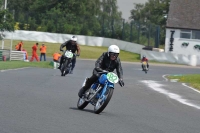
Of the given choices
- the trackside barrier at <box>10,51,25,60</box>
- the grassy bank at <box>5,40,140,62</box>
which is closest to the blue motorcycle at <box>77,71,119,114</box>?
the trackside barrier at <box>10,51,25,60</box>

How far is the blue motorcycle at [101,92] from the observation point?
1189 centimetres

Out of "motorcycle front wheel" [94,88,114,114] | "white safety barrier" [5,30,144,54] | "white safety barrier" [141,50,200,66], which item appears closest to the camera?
"motorcycle front wheel" [94,88,114,114]

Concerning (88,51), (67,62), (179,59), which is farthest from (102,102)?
(88,51)

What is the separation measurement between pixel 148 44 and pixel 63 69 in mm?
42510

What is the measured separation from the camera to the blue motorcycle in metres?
11.9

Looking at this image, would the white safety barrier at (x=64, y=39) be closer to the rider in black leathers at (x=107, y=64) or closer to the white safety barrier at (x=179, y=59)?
the white safety barrier at (x=179, y=59)

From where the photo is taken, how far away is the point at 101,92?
12219 millimetres

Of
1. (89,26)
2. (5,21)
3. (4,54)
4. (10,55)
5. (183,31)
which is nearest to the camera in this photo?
(5,21)

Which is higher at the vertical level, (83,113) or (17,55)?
(17,55)

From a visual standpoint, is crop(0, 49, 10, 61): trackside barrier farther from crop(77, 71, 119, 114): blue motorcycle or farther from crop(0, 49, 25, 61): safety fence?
crop(77, 71, 119, 114): blue motorcycle

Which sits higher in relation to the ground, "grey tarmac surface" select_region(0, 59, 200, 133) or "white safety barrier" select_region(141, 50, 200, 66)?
"white safety barrier" select_region(141, 50, 200, 66)

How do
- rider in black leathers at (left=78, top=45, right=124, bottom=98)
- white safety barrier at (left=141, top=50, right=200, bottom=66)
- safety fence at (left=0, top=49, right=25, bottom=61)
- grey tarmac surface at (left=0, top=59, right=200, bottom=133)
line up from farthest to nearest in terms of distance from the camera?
white safety barrier at (left=141, top=50, right=200, bottom=66)
safety fence at (left=0, top=49, right=25, bottom=61)
rider in black leathers at (left=78, top=45, right=124, bottom=98)
grey tarmac surface at (left=0, top=59, right=200, bottom=133)

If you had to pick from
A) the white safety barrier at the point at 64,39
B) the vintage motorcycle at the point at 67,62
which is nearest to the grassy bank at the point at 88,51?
the white safety barrier at the point at 64,39

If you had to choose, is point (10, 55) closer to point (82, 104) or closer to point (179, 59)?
point (179, 59)
